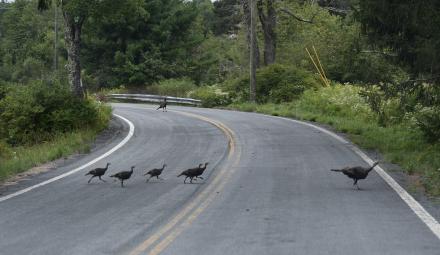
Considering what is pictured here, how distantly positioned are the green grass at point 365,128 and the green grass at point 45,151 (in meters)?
8.45

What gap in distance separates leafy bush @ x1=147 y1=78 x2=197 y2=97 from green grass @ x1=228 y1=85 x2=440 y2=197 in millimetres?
9373

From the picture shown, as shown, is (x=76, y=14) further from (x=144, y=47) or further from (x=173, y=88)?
(x=144, y=47)

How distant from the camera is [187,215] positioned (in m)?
10.1

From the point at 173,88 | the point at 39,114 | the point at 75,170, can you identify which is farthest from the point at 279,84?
the point at 75,170

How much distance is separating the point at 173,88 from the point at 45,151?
31309 millimetres

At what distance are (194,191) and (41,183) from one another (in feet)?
11.4

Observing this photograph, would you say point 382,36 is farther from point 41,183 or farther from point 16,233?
point 16,233

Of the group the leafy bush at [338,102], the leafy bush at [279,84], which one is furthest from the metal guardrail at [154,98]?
the leafy bush at [338,102]

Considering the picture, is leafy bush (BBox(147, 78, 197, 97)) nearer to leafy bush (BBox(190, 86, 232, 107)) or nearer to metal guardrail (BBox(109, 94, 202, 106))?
metal guardrail (BBox(109, 94, 202, 106))

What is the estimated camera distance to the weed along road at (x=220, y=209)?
8.21 meters

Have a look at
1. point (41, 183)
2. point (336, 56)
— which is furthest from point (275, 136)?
point (336, 56)

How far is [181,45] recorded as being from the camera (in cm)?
5869

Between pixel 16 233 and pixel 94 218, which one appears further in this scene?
pixel 94 218

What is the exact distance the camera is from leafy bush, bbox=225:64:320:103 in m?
39.8
